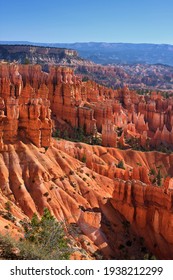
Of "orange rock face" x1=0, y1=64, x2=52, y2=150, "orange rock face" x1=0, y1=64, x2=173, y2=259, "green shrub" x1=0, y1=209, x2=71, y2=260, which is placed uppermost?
"orange rock face" x1=0, y1=64, x2=52, y2=150

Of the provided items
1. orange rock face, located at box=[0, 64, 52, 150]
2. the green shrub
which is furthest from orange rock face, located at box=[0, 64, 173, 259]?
the green shrub

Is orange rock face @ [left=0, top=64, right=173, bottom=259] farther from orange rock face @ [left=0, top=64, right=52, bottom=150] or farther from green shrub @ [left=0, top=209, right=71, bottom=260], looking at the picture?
green shrub @ [left=0, top=209, right=71, bottom=260]

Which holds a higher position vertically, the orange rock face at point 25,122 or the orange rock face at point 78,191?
the orange rock face at point 25,122

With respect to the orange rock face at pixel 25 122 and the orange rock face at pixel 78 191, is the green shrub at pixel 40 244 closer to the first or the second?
the orange rock face at pixel 78 191

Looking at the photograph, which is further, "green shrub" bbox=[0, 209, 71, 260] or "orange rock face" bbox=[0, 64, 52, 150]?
"orange rock face" bbox=[0, 64, 52, 150]

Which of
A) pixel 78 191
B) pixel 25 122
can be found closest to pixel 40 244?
pixel 78 191

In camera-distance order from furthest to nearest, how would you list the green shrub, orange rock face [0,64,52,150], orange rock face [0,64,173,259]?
orange rock face [0,64,52,150], orange rock face [0,64,173,259], the green shrub

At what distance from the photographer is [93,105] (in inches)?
3629

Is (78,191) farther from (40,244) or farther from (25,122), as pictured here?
(40,244)

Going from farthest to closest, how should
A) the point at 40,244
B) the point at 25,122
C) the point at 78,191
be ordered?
the point at 25,122 < the point at 78,191 < the point at 40,244

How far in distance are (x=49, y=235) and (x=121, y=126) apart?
2710 inches

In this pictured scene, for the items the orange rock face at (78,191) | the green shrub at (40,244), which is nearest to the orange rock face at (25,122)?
the orange rock face at (78,191)
